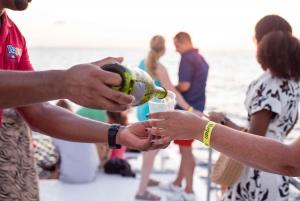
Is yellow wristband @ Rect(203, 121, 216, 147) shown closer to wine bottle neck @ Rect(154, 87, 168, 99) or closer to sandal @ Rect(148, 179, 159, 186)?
wine bottle neck @ Rect(154, 87, 168, 99)

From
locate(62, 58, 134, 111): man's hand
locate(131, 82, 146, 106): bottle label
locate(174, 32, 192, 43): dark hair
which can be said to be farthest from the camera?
locate(174, 32, 192, 43): dark hair

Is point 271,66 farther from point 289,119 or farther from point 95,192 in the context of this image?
point 95,192

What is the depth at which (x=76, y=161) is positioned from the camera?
4.07m

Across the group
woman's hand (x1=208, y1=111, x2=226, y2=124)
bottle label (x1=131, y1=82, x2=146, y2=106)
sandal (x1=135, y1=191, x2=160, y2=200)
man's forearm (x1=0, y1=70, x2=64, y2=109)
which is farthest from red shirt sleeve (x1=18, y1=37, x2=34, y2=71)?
sandal (x1=135, y1=191, x2=160, y2=200)

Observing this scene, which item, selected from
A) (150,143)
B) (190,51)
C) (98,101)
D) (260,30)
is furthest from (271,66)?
(190,51)

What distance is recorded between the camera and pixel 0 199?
5.93 feet

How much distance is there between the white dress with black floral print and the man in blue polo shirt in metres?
1.70

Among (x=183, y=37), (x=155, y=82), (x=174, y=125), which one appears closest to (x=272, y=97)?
(x=174, y=125)

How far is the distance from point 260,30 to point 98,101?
1.73 m

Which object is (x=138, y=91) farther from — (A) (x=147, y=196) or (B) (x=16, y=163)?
(A) (x=147, y=196)

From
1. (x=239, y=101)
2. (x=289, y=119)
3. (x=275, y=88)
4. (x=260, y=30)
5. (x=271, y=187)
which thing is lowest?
(x=239, y=101)

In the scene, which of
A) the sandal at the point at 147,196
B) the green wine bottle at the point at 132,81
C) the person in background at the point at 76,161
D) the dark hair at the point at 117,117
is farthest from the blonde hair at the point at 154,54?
the green wine bottle at the point at 132,81

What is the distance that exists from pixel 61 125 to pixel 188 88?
2543 mm

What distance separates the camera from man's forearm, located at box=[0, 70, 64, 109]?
3.66ft
